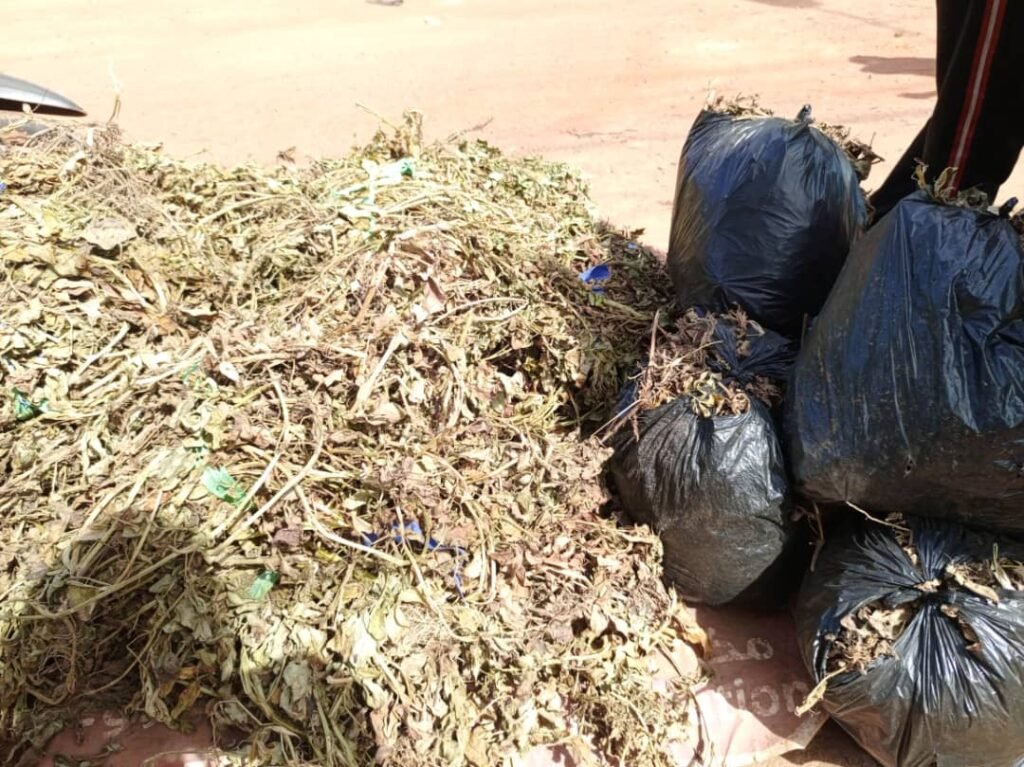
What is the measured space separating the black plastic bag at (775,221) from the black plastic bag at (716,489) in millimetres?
248

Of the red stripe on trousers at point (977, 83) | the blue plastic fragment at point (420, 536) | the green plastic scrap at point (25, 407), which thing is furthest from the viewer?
the red stripe on trousers at point (977, 83)

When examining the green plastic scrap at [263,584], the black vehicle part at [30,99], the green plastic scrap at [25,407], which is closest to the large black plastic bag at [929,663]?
the green plastic scrap at [263,584]

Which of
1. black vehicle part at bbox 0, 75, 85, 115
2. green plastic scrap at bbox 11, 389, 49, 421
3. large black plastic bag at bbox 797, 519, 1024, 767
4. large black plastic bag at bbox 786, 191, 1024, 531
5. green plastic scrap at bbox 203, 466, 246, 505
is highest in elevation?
black vehicle part at bbox 0, 75, 85, 115

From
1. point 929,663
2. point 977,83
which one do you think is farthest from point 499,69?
point 929,663

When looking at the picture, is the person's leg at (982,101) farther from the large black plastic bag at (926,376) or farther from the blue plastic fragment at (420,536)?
the blue plastic fragment at (420,536)

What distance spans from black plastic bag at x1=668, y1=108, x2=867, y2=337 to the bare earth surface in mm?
1242

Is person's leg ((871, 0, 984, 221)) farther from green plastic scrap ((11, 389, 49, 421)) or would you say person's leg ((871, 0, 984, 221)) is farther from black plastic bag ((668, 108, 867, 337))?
green plastic scrap ((11, 389, 49, 421))

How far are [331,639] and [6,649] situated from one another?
0.71m

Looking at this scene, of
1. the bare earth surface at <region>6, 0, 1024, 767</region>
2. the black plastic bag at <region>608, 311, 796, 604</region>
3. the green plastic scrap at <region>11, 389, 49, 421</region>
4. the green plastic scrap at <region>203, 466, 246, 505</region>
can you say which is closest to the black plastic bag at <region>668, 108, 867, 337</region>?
the black plastic bag at <region>608, 311, 796, 604</region>

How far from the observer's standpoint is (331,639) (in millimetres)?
1663

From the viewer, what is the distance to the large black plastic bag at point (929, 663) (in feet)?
4.99

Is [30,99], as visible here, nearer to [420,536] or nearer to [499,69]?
[420,536]

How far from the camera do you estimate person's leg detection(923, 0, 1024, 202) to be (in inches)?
97.6

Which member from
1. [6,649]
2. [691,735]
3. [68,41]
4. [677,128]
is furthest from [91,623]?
[68,41]
